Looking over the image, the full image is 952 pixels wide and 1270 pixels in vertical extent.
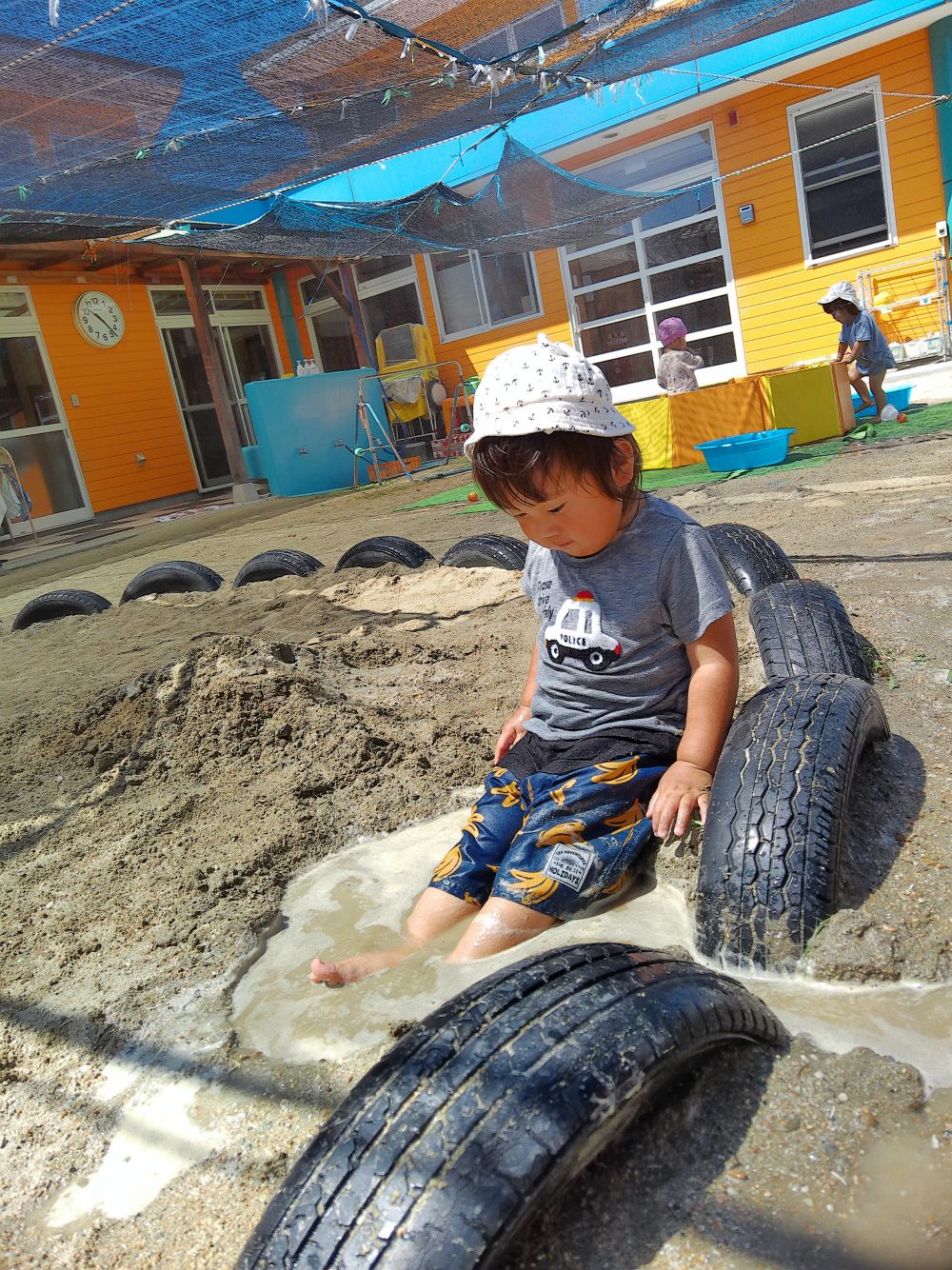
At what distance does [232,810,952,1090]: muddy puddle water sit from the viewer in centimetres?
150

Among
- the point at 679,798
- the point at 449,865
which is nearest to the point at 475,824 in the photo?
the point at 449,865

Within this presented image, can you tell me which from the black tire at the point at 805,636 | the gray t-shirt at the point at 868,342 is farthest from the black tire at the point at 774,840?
the gray t-shirt at the point at 868,342

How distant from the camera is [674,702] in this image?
2145 millimetres

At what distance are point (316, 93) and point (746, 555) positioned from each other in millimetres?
4399

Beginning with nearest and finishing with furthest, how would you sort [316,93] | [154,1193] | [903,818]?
[154,1193]
[903,818]
[316,93]

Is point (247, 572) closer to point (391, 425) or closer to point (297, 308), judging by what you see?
point (391, 425)

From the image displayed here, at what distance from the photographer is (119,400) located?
50.8 feet

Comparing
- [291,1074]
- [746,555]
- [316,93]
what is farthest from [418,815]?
[316,93]

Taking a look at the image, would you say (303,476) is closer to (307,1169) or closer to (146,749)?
(146,749)

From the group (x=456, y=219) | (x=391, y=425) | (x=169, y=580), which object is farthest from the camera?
(x=391, y=425)

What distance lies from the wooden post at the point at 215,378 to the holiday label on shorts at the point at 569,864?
43.1 feet

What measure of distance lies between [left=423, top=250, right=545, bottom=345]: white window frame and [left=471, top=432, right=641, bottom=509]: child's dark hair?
45.0 feet

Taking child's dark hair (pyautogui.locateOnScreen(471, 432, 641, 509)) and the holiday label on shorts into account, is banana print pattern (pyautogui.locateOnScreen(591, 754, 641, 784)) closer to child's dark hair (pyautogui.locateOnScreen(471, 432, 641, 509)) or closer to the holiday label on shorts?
the holiday label on shorts

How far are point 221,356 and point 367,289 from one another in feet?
9.75
